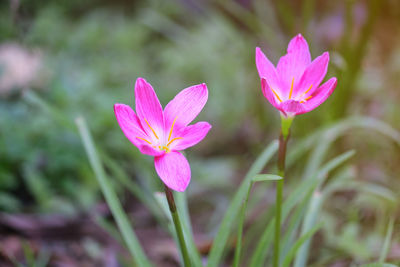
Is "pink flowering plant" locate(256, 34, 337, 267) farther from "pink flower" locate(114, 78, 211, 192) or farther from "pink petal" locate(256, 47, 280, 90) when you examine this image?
"pink flower" locate(114, 78, 211, 192)

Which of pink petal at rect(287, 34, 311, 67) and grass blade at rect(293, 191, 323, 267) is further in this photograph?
grass blade at rect(293, 191, 323, 267)

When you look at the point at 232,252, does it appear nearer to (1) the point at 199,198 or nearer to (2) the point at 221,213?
(2) the point at 221,213

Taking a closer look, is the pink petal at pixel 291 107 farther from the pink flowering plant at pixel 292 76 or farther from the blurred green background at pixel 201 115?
the blurred green background at pixel 201 115

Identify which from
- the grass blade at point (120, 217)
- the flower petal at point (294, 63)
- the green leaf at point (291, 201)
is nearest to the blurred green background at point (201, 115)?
the grass blade at point (120, 217)

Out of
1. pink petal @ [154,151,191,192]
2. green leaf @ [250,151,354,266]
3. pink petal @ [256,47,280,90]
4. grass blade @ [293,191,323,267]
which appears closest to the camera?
pink petal @ [154,151,191,192]

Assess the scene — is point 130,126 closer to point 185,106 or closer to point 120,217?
point 185,106

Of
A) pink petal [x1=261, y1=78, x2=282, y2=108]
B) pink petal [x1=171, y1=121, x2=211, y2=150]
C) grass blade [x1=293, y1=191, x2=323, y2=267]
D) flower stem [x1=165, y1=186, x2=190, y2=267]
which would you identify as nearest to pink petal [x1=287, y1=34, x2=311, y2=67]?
pink petal [x1=261, y1=78, x2=282, y2=108]

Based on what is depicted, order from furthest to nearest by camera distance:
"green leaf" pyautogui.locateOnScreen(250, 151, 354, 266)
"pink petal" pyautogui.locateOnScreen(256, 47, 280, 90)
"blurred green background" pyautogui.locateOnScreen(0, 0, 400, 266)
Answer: "blurred green background" pyautogui.locateOnScreen(0, 0, 400, 266)
"green leaf" pyautogui.locateOnScreen(250, 151, 354, 266)
"pink petal" pyautogui.locateOnScreen(256, 47, 280, 90)
